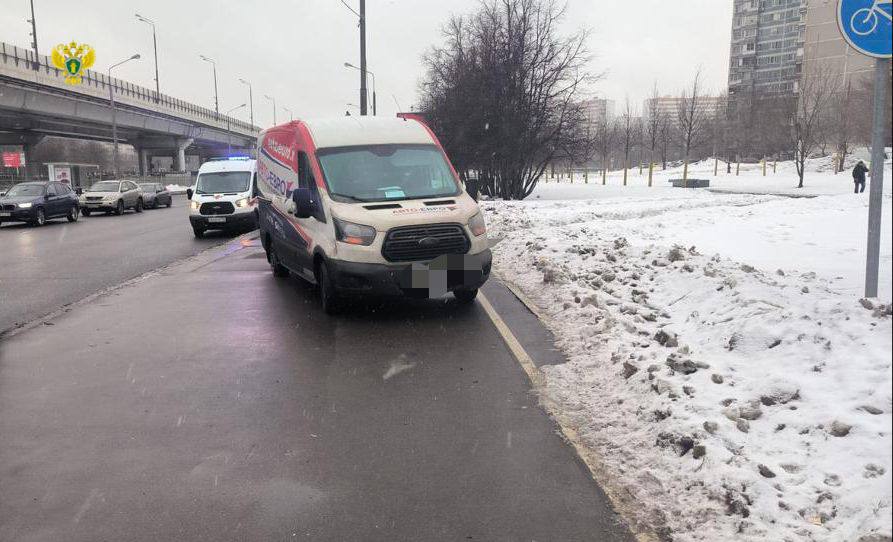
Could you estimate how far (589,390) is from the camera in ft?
17.7

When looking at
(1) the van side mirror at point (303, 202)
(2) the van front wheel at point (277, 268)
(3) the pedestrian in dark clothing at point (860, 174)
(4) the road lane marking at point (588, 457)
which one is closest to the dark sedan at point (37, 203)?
(2) the van front wheel at point (277, 268)

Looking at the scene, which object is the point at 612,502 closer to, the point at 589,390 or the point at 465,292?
the point at 589,390

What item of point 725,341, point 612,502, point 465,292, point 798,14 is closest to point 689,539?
point 612,502

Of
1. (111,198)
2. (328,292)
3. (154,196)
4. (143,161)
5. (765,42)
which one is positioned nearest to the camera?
(328,292)

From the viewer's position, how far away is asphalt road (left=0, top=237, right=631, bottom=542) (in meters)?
3.49

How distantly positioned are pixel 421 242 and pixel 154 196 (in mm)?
32288

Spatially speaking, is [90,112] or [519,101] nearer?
[519,101]

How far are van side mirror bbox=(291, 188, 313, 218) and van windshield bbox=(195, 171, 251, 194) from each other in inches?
456

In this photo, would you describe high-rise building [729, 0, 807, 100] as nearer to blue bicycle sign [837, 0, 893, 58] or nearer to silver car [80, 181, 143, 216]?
silver car [80, 181, 143, 216]

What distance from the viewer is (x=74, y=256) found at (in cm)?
1488

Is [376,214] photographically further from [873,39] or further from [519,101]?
[519,101]

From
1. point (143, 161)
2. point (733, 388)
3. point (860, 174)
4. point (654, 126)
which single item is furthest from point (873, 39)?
point (143, 161)

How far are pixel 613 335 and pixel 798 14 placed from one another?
12946 centimetres

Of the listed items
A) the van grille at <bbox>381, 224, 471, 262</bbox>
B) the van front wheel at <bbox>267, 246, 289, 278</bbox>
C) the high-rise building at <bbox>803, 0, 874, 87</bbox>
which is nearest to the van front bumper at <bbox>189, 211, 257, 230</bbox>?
the van front wheel at <bbox>267, 246, 289, 278</bbox>
